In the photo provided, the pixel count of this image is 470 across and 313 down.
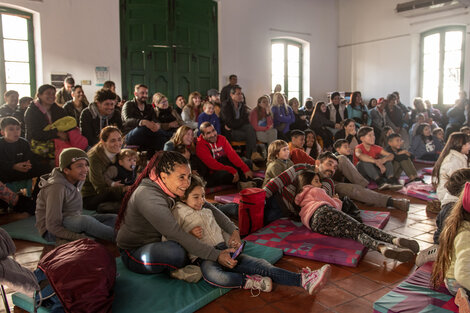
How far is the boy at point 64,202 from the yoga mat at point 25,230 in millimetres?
353

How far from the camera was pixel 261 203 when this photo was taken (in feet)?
11.9

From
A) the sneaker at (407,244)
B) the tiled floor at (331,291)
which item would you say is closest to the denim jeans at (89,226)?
the tiled floor at (331,291)

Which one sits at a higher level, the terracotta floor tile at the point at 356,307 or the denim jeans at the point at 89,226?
the denim jeans at the point at 89,226

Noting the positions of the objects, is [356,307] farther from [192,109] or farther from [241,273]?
[192,109]

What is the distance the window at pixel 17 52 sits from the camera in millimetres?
7344

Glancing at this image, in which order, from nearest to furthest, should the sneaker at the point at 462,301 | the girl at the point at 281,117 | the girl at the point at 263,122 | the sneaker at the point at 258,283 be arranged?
the sneaker at the point at 462,301, the sneaker at the point at 258,283, the girl at the point at 263,122, the girl at the point at 281,117

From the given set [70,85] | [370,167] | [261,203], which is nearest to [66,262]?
[261,203]

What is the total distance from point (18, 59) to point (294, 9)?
7.48m

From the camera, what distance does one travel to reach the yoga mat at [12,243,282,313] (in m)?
2.31

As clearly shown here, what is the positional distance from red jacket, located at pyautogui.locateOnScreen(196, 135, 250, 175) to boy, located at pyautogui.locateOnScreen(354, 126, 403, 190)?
1.52 metres

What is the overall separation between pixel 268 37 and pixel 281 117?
4.35m

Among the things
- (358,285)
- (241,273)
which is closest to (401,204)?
A: (358,285)

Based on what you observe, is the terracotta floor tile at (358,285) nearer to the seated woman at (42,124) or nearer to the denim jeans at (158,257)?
the denim jeans at (158,257)

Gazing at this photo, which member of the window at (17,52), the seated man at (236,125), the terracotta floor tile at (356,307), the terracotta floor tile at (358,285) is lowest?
the terracotta floor tile at (356,307)
